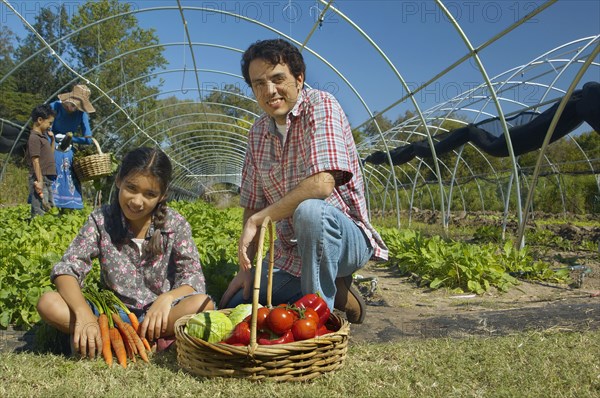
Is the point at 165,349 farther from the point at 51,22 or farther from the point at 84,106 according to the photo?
the point at 51,22

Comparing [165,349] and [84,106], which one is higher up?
[84,106]

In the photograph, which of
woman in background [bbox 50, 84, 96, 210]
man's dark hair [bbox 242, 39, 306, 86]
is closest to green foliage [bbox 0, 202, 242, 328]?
man's dark hair [bbox 242, 39, 306, 86]

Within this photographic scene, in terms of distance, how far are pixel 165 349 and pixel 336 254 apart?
3.33 feet

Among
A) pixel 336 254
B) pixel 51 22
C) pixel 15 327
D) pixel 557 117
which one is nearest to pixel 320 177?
pixel 336 254

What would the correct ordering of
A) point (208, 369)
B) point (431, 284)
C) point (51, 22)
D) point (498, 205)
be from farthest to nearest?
point (51, 22) < point (498, 205) < point (431, 284) < point (208, 369)

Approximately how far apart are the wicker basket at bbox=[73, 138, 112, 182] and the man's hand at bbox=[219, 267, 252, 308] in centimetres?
436

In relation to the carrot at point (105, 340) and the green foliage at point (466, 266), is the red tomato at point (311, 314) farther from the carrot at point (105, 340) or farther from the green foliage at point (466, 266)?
the green foliage at point (466, 266)

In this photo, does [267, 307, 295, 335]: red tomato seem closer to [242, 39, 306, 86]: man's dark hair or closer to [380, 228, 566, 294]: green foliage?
[242, 39, 306, 86]: man's dark hair

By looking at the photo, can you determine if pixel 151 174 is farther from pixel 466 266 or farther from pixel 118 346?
pixel 466 266

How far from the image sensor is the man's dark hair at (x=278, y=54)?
9.43 feet

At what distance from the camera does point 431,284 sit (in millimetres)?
5191

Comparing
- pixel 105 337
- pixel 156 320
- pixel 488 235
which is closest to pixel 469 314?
pixel 156 320

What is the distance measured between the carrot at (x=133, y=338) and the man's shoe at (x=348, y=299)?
3.75ft

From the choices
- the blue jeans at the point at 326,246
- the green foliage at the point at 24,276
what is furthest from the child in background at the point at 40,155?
the blue jeans at the point at 326,246
